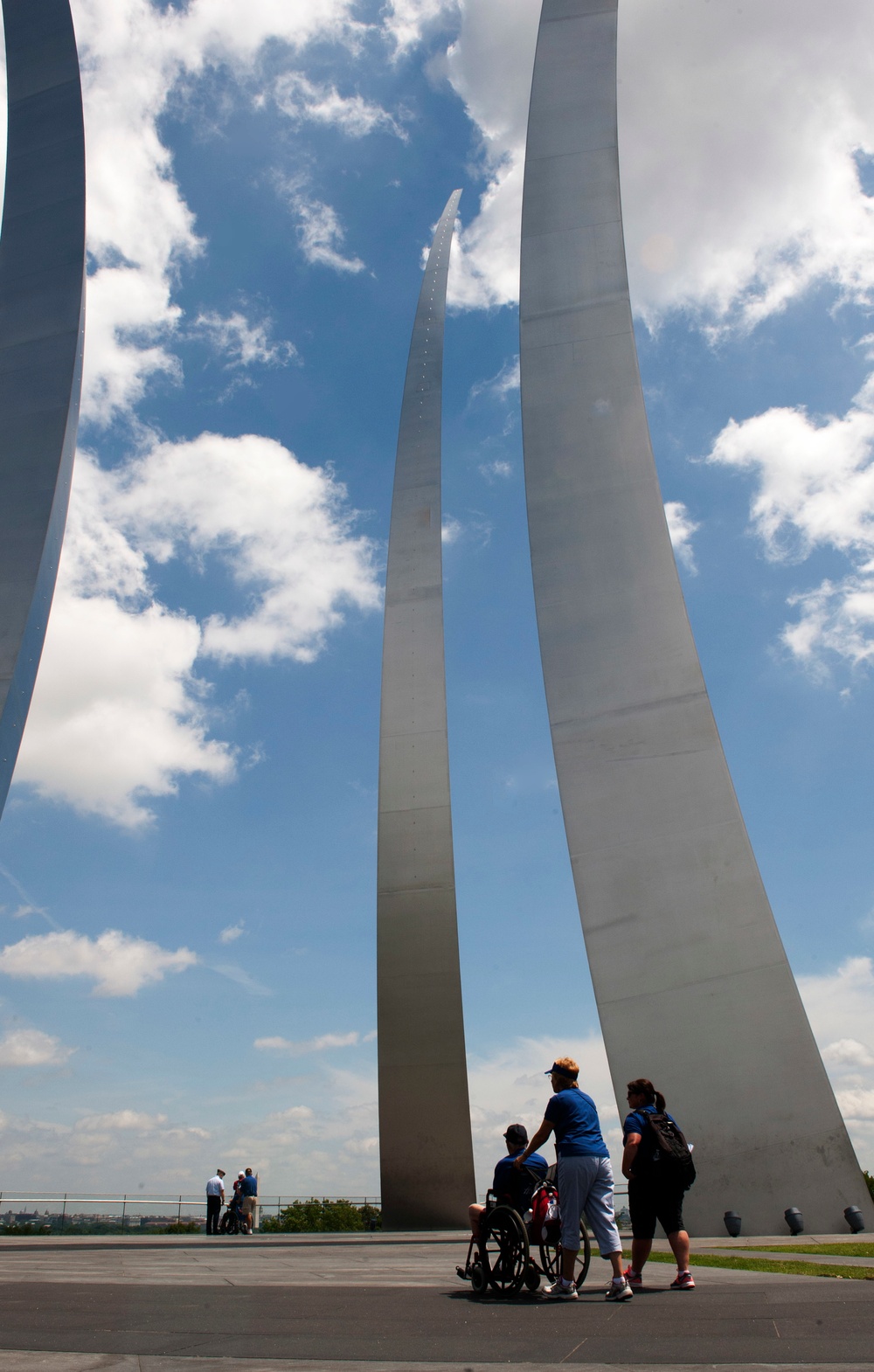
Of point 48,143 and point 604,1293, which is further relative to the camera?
point 48,143

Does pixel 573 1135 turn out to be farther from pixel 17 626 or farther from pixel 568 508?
pixel 17 626

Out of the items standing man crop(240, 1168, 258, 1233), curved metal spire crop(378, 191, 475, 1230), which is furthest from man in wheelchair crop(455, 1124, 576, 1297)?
standing man crop(240, 1168, 258, 1233)

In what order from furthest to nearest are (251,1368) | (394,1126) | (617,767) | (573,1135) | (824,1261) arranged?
(394,1126), (617,767), (824,1261), (573,1135), (251,1368)

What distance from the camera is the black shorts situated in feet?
16.2

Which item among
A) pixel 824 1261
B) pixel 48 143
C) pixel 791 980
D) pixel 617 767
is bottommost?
pixel 824 1261

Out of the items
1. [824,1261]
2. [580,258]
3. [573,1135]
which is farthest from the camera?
[580,258]

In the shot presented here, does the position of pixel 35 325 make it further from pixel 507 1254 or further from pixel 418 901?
pixel 507 1254

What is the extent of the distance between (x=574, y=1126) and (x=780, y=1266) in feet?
7.03

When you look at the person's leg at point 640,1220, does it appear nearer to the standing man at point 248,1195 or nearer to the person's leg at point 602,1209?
the person's leg at point 602,1209

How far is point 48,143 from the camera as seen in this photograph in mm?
14789

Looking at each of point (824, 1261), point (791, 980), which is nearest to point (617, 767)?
point (791, 980)

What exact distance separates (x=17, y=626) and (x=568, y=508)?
22.1ft

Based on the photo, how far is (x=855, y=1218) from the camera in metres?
9.16

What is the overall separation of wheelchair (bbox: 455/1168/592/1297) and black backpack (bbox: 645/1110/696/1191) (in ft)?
1.58
